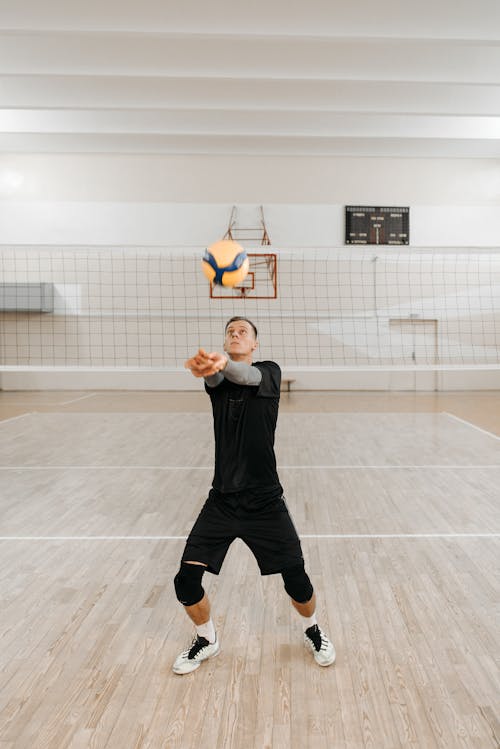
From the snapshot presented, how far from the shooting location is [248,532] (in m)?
2.64

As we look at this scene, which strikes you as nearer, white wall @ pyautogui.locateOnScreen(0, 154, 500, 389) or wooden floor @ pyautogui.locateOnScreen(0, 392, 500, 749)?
wooden floor @ pyautogui.locateOnScreen(0, 392, 500, 749)

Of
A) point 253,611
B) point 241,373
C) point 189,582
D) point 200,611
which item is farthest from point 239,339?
point 253,611

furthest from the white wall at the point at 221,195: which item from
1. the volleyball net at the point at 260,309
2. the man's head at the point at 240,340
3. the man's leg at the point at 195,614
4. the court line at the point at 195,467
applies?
the man's leg at the point at 195,614

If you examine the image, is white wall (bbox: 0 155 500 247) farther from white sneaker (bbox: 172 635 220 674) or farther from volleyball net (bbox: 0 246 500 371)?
white sneaker (bbox: 172 635 220 674)

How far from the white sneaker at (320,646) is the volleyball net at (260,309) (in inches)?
488

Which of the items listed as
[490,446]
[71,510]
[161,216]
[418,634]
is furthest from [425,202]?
[418,634]

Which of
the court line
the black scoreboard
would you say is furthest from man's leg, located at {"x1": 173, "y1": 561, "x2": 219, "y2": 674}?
the black scoreboard

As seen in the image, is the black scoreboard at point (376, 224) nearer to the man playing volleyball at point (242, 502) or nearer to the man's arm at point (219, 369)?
the man playing volleyball at point (242, 502)

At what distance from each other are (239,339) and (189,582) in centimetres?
100

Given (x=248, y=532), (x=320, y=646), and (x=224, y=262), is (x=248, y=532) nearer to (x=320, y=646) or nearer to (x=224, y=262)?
(x=320, y=646)

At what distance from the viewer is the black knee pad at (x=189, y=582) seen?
2.59 m

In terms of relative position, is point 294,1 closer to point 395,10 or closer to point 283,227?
point 395,10

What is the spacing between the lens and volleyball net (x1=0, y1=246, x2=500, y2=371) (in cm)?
1518

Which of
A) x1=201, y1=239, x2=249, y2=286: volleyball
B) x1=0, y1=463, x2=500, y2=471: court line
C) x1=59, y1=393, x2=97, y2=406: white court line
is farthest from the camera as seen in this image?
x1=59, y1=393, x2=97, y2=406: white court line
